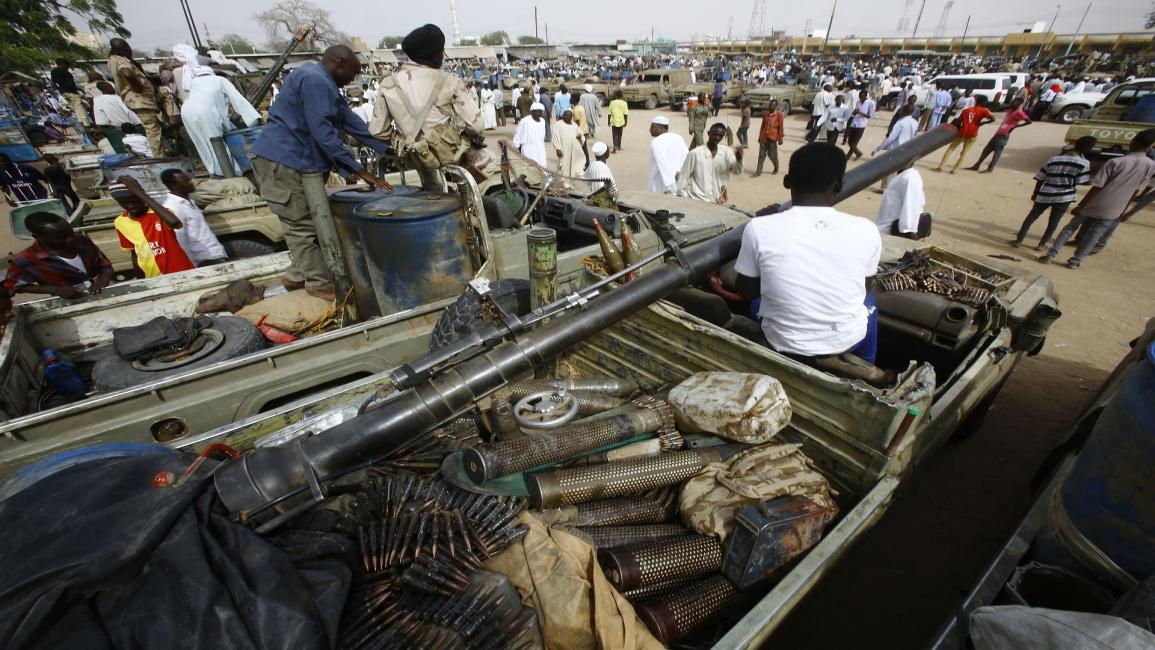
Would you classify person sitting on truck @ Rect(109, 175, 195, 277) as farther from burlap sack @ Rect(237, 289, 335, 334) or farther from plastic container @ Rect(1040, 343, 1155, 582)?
plastic container @ Rect(1040, 343, 1155, 582)

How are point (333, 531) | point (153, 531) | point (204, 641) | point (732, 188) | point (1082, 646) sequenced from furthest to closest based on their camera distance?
point (732, 188), point (333, 531), point (153, 531), point (204, 641), point (1082, 646)

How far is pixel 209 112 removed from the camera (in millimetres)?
8242

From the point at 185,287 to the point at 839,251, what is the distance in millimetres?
5914

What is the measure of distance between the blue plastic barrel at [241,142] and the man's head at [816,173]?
30.2 feet

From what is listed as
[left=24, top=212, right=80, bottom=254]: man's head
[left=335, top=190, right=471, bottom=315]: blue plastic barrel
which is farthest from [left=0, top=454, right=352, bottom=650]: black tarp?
[left=24, top=212, right=80, bottom=254]: man's head

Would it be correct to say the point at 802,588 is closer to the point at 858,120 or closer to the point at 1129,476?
the point at 1129,476

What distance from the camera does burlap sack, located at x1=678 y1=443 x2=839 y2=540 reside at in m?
2.29

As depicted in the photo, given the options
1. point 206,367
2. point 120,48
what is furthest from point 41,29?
point 206,367

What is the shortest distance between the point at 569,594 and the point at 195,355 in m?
3.67

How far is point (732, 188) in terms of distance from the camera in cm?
1298

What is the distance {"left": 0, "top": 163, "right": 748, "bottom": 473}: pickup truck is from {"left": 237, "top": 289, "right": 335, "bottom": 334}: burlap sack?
0.55m

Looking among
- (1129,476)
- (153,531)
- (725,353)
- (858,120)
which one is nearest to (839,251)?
(725,353)

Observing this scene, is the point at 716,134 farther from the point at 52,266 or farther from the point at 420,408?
the point at 52,266

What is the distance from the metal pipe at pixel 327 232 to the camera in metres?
3.93
